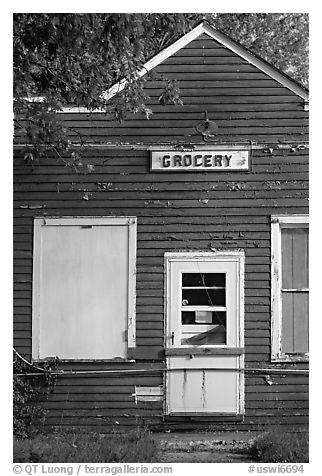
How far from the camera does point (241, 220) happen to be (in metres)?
9.60

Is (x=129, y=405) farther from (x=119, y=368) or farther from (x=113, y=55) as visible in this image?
(x=113, y=55)

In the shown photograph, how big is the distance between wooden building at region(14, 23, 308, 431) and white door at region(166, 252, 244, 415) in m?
0.01

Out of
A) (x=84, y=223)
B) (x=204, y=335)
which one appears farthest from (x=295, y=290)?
(x=84, y=223)

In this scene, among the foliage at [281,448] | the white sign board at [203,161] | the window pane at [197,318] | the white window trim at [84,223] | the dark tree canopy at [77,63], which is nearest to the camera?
the foliage at [281,448]

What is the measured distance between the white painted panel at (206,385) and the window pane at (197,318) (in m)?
0.40

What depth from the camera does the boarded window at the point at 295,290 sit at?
948 cm

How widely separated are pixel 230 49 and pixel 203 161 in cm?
136

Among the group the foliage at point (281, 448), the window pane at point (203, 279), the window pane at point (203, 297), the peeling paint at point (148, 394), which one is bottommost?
the foliage at point (281, 448)

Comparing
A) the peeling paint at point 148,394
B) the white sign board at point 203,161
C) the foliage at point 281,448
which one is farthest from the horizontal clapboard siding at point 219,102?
the foliage at point 281,448

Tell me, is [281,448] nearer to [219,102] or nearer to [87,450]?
[87,450]

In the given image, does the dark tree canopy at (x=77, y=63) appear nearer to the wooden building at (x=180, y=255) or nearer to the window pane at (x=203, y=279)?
the wooden building at (x=180, y=255)

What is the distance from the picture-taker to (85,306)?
9.49 metres
